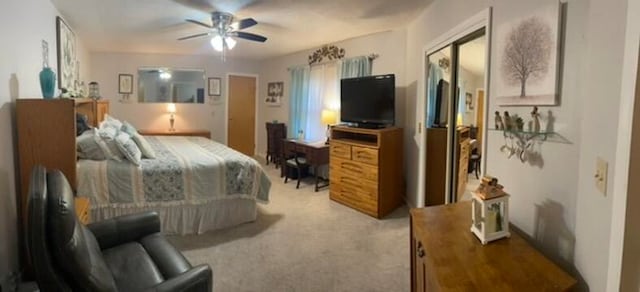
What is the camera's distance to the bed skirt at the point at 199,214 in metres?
3.26

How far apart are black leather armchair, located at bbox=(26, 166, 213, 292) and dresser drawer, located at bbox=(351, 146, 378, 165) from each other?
2420 millimetres

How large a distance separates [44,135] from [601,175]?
2879 millimetres

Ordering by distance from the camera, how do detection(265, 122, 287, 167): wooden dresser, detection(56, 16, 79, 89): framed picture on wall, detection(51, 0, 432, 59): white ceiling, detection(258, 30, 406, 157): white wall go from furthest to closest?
detection(265, 122, 287, 167): wooden dresser < detection(258, 30, 406, 157): white wall < detection(56, 16, 79, 89): framed picture on wall < detection(51, 0, 432, 59): white ceiling

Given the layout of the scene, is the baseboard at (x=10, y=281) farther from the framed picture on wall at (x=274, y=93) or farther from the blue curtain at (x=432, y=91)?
the framed picture on wall at (x=274, y=93)

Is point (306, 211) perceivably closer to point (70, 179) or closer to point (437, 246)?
point (70, 179)

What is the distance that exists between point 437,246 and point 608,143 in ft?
2.44

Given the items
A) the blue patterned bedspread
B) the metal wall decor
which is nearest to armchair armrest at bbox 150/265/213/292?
the blue patterned bedspread

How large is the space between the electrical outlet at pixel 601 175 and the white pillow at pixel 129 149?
10.8 feet

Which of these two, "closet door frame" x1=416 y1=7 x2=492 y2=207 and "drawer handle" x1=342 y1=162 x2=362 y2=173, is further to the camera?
"drawer handle" x1=342 y1=162 x2=362 y2=173

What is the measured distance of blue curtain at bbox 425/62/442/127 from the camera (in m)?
3.50

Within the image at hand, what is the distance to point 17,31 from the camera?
2.34 metres

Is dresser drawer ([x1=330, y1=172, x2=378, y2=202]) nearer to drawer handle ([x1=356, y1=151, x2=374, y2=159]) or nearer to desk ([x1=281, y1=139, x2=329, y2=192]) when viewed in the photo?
drawer handle ([x1=356, y1=151, x2=374, y2=159])

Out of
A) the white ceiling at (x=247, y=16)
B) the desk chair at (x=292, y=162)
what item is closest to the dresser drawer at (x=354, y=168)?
the desk chair at (x=292, y=162)

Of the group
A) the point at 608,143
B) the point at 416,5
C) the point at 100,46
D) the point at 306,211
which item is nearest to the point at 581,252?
the point at 608,143
